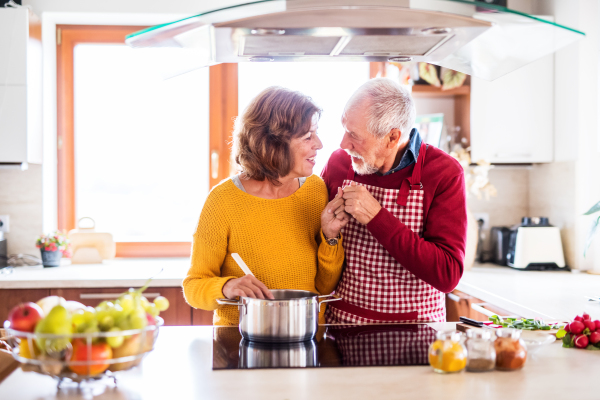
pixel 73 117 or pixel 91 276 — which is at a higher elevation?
pixel 73 117

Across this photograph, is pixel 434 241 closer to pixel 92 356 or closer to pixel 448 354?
pixel 448 354

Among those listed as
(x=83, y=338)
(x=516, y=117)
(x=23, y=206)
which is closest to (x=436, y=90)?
(x=516, y=117)

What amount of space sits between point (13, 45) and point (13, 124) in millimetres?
381

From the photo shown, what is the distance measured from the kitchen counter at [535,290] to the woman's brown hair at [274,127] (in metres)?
1.01

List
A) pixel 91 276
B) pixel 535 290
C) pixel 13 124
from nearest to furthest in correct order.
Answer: pixel 535 290 → pixel 91 276 → pixel 13 124

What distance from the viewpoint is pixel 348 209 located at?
Answer: 1531 mm

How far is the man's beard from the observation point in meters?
Answer: 1.67

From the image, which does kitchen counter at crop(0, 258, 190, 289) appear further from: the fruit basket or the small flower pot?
the fruit basket

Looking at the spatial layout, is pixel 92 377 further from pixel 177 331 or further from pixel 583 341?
pixel 583 341

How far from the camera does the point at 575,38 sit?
1.12 meters

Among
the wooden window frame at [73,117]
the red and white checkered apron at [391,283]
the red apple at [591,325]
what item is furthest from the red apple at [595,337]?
the wooden window frame at [73,117]

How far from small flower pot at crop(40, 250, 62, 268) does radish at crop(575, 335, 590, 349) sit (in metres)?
2.43

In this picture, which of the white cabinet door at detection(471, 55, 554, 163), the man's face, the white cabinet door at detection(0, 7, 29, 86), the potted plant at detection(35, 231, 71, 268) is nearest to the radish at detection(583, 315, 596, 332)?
the man's face

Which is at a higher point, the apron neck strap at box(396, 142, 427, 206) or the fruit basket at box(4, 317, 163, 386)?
the apron neck strap at box(396, 142, 427, 206)
